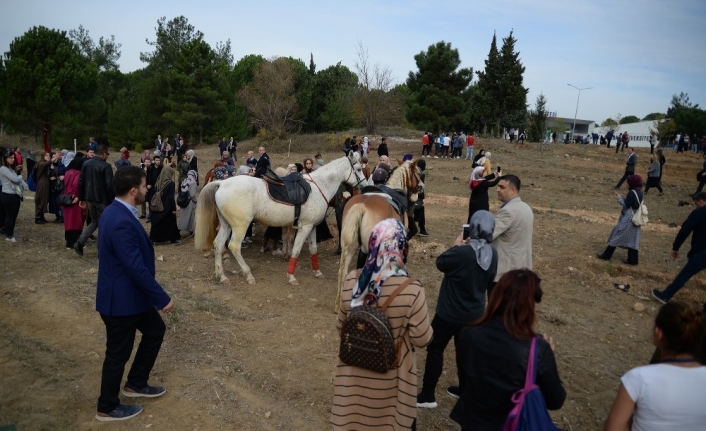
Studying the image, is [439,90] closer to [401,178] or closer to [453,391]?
[401,178]

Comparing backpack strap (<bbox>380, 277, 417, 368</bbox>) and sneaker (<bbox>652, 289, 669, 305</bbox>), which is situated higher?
backpack strap (<bbox>380, 277, 417, 368</bbox>)

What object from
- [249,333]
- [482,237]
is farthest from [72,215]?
[482,237]

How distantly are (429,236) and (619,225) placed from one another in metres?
4.08

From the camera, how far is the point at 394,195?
6996 millimetres

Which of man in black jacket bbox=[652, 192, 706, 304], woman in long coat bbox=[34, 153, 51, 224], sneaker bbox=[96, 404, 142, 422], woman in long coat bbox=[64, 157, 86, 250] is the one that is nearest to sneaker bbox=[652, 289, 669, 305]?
man in black jacket bbox=[652, 192, 706, 304]

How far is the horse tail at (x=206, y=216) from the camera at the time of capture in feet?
25.6

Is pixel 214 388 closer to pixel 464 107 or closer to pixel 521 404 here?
pixel 521 404

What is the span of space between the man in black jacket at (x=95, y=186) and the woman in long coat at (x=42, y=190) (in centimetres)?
376

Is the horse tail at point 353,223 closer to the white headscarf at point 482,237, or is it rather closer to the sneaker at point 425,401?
the sneaker at point 425,401

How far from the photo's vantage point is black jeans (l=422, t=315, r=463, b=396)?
3969mm

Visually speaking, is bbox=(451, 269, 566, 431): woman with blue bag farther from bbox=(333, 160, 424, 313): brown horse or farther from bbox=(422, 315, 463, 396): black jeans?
bbox=(333, 160, 424, 313): brown horse

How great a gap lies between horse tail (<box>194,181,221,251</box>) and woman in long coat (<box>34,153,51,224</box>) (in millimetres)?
5812

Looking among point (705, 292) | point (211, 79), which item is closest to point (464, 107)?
point (211, 79)

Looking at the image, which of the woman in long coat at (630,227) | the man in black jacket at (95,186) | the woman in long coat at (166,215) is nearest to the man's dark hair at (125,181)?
the man in black jacket at (95,186)
